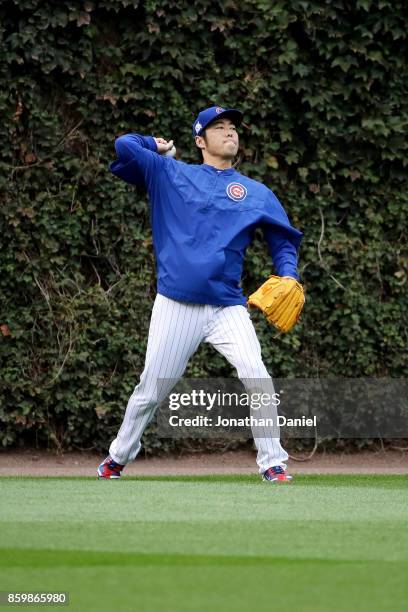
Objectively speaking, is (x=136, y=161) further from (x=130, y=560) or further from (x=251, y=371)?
(x=130, y=560)

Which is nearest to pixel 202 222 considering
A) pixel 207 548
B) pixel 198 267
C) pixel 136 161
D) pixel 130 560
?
pixel 198 267

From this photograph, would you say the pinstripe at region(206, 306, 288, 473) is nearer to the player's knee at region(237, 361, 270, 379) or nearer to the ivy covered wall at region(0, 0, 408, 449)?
the player's knee at region(237, 361, 270, 379)

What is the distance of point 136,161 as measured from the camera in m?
7.48

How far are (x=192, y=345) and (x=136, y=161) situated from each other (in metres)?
1.09

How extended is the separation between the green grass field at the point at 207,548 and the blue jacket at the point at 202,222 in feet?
4.13

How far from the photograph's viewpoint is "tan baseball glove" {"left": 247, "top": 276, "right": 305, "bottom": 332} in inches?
290

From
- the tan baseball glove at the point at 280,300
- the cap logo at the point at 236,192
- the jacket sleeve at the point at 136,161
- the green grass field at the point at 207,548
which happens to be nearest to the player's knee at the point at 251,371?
the tan baseball glove at the point at 280,300

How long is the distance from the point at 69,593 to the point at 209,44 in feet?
22.4

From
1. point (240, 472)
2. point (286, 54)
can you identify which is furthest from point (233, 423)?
point (286, 54)

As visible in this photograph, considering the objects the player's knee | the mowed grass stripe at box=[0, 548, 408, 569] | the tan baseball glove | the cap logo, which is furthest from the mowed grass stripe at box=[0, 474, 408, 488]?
the mowed grass stripe at box=[0, 548, 408, 569]

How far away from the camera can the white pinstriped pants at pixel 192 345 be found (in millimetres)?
7312

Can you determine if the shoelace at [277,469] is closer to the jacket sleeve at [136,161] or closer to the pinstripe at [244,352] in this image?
the pinstripe at [244,352]

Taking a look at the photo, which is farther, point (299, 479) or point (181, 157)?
point (181, 157)

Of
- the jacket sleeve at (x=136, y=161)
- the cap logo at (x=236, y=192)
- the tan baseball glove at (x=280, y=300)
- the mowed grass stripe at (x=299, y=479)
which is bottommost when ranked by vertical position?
the mowed grass stripe at (x=299, y=479)
